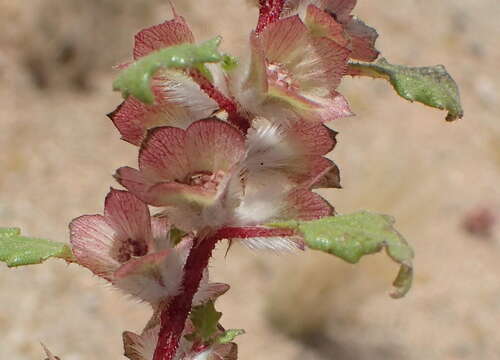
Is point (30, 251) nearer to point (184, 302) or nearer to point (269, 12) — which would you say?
point (184, 302)

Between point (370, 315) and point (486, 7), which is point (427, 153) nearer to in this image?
point (370, 315)

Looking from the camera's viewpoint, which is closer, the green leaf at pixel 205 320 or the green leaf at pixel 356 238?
the green leaf at pixel 356 238

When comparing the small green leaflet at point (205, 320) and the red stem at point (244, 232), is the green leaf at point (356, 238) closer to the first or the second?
the red stem at point (244, 232)

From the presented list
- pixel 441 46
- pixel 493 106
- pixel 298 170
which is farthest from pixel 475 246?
pixel 298 170

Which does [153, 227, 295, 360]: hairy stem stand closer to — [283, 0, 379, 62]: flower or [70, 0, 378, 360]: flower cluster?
[70, 0, 378, 360]: flower cluster

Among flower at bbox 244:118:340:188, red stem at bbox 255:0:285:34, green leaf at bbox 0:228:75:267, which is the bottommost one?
green leaf at bbox 0:228:75:267

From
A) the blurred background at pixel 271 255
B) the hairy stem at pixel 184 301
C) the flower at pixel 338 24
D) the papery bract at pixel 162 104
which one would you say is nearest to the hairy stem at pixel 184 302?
the hairy stem at pixel 184 301

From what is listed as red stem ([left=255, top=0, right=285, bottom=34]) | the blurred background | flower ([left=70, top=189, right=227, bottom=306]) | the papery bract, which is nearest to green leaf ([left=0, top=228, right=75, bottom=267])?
flower ([left=70, top=189, right=227, bottom=306])
